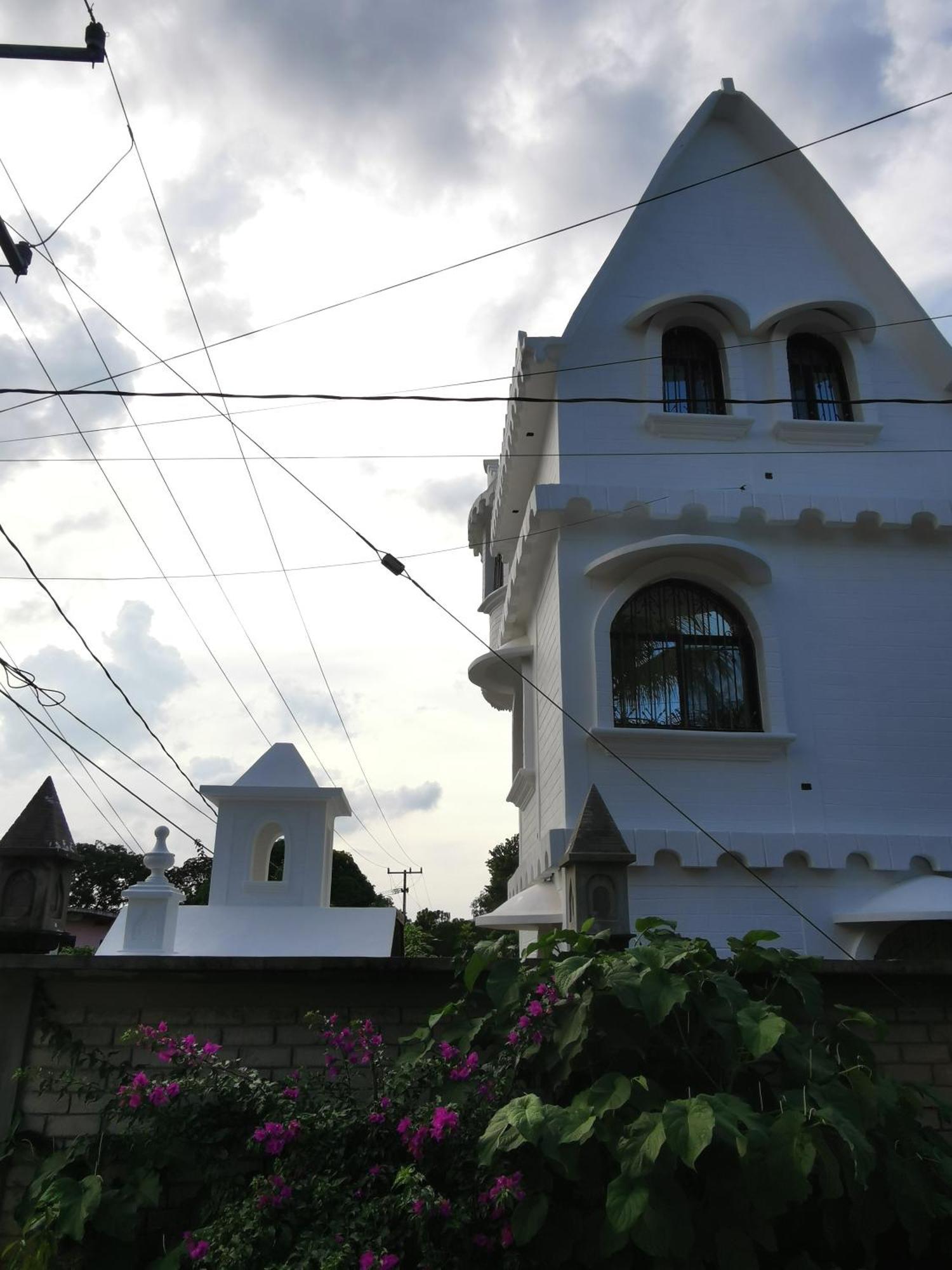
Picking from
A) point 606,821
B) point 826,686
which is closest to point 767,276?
point 826,686

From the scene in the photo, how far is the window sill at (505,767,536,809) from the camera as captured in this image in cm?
1188

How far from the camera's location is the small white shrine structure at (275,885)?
11.2 m

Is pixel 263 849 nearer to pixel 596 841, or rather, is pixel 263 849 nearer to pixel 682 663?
pixel 682 663

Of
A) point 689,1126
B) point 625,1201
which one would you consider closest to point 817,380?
point 689,1126

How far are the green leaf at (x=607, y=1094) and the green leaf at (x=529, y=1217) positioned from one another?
473 mm

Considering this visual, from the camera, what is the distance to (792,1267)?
4367 mm

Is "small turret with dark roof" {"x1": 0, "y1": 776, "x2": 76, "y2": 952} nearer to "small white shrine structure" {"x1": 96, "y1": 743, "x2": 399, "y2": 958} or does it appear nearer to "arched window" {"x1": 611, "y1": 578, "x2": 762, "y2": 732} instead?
"small white shrine structure" {"x1": 96, "y1": 743, "x2": 399, "y2": 958}

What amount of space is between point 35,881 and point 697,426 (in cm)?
816

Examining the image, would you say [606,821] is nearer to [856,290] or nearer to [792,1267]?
[792,1267]

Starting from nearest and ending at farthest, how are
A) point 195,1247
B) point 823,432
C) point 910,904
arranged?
point 195,1247, point 910,904, point 823,432

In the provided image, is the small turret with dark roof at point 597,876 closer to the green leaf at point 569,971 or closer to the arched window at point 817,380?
the green leaf at point 569,971

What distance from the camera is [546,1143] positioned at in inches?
161

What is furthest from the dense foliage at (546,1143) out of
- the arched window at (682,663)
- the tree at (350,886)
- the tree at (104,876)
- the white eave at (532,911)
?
the tree at (104,876)

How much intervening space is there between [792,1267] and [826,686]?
6.34 metres
